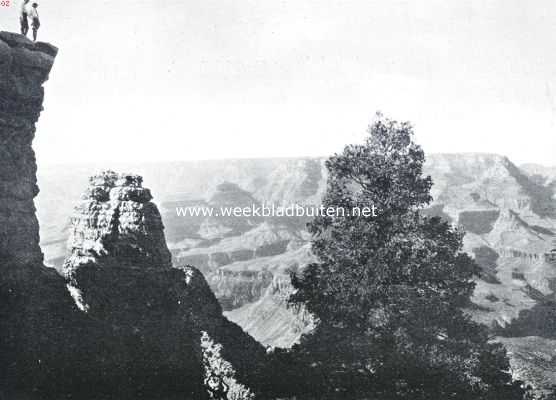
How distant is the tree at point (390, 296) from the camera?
70.2ft

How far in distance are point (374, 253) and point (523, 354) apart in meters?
12.8

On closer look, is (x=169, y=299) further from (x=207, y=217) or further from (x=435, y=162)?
(x=435, y=162)

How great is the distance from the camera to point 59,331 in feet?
56.9

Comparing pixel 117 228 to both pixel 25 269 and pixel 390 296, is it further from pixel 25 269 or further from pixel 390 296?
pixel 390 296

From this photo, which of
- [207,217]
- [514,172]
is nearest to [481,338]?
[207,217]

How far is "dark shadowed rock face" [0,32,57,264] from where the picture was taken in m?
17.1

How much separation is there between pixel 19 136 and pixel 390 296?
16275 mm

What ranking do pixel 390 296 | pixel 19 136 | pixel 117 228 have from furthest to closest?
pixel 390 296, pixel 117 228, pixel 19 136

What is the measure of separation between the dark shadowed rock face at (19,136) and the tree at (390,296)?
39.8 feet

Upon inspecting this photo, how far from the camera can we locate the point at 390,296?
73.3 ft

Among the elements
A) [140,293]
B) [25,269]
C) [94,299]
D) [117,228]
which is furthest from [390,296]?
[25,269]

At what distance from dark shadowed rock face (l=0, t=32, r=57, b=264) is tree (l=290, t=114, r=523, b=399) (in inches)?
478

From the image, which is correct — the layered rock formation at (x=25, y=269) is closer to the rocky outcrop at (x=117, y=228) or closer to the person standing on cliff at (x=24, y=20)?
the person standing on cliff at (x=24, y=20)

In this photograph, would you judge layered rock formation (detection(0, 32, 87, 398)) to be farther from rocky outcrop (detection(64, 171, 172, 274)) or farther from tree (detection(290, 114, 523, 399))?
tree (detection(290, 114, 523, 399))
